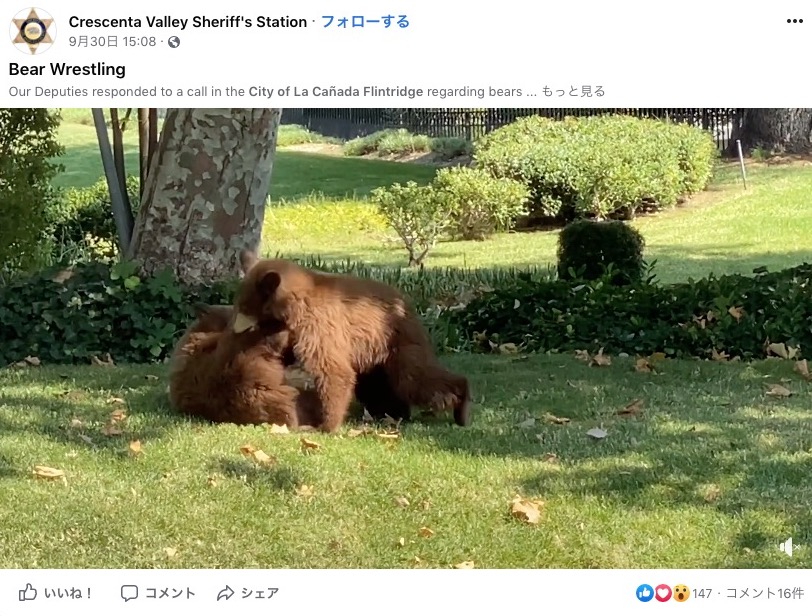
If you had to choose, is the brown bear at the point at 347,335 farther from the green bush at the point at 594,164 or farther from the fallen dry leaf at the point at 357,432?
the green bush at the point at 594,164

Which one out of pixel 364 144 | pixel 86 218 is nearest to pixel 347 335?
pixel 86 218

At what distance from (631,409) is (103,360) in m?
4.06

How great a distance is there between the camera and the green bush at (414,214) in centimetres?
1333

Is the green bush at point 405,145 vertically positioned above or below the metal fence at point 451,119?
below

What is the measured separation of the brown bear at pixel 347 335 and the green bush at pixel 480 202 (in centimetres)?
850

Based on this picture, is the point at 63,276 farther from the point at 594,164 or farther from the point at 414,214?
the point at 594,164

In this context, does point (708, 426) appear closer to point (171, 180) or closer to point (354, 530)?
point (354, 530)

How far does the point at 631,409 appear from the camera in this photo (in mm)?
6582

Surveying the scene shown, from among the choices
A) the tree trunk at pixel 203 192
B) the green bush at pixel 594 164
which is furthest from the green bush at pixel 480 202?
the tree trunk at pixel 203 192

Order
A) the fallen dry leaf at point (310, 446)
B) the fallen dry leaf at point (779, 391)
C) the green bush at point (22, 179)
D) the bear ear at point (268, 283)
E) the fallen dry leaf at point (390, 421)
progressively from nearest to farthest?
the fallen dry leaf at point (310, 446) < the bear ear at point (268, 283) < the fallen dry leaf at point (390, 421) < the fallen dry leaf at point (779, 391) < the green bush at point (22, 179)

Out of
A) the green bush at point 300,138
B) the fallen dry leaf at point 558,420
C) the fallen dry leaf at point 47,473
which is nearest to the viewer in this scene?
the fallen dry leaf at point 47,473

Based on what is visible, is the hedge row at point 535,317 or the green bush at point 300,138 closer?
the hedge row at point 535,317

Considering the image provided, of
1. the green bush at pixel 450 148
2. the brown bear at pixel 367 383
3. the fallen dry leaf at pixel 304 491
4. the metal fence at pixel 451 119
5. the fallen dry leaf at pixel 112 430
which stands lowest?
the fallen dry leaf at pixel 304 491
